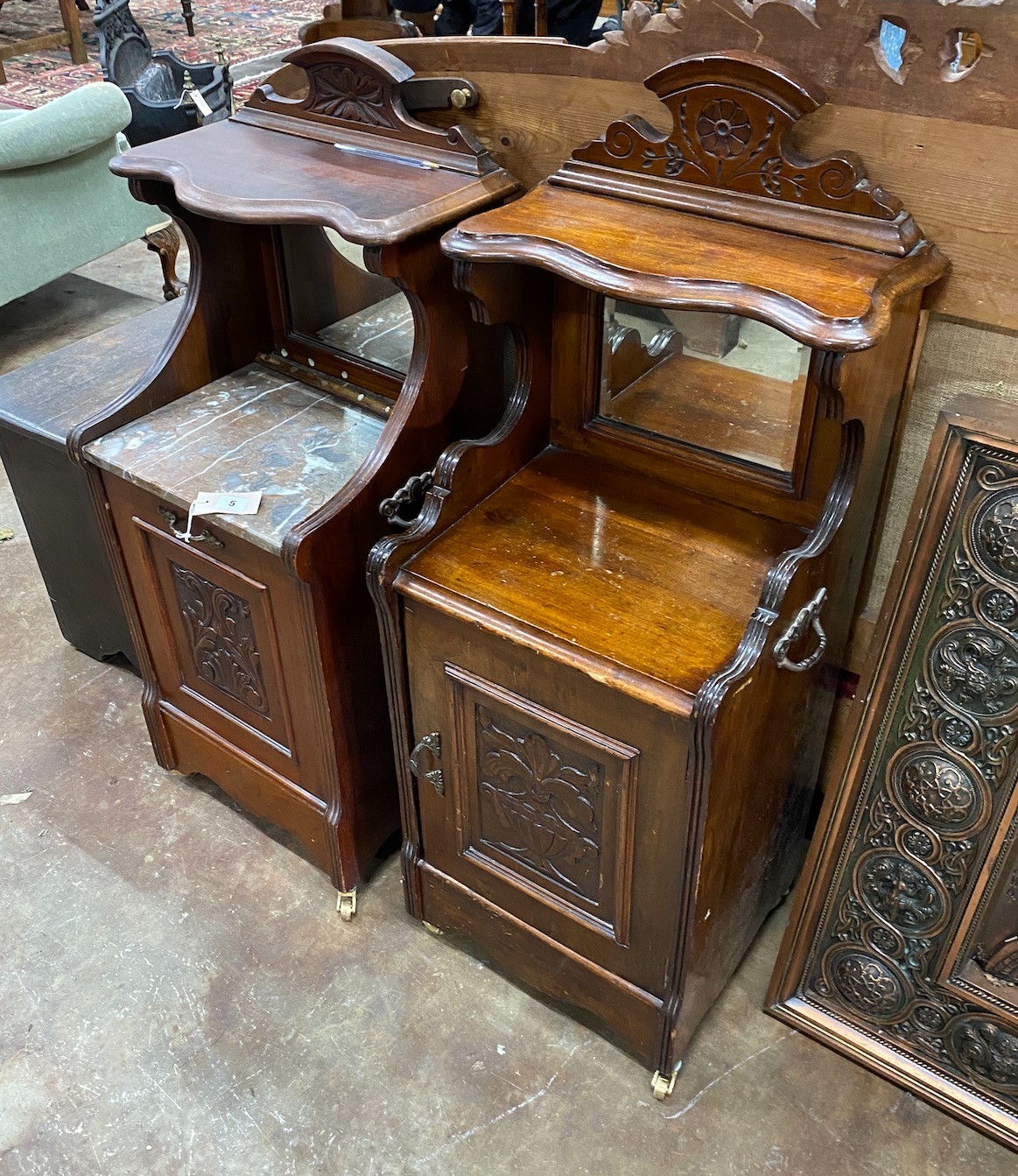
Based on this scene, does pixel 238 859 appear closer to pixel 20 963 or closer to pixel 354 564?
pixel 20 963

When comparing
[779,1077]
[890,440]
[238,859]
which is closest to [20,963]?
[238,859]

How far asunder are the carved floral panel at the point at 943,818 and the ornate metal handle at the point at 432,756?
0.67 metres

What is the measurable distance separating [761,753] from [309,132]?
4.10 feet

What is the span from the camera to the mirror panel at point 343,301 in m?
1.93

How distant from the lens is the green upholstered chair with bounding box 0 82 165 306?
3.73 m

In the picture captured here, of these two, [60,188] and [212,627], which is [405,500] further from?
[60,188]

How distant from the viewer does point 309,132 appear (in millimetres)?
1745

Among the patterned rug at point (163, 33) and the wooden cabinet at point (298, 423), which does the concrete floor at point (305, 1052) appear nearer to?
the wooden cabinet at point (298, 423)

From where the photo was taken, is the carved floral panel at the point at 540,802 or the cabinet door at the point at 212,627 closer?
the carved floral panel at the point at 540,802

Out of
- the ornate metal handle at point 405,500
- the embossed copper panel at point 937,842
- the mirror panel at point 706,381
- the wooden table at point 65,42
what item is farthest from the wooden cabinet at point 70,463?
the wooden table at point 65,42

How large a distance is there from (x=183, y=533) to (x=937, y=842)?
52.3 inches

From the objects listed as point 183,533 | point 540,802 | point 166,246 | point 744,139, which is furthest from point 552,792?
point 166,246

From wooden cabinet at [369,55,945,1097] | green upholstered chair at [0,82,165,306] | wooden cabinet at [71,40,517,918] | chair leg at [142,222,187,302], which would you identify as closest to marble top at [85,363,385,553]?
wooden cabinet at [71,40,517,918]

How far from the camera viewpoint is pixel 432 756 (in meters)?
1.74
